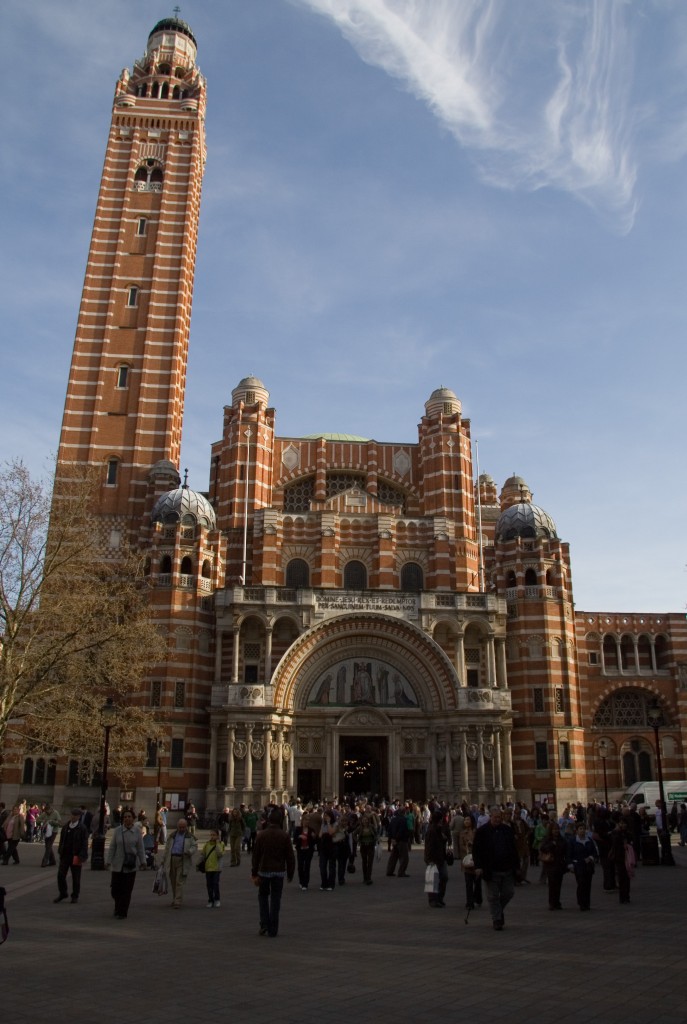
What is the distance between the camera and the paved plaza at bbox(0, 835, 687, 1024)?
782cm

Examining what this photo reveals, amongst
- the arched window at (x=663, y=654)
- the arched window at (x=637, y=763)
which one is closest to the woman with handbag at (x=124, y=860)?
the arched window at (x=637, y=763)

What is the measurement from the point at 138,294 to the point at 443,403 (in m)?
20.2

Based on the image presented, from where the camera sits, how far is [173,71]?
62062 millimetres

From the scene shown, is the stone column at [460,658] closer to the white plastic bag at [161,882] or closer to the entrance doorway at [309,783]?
the entrance doorway at [309,783]

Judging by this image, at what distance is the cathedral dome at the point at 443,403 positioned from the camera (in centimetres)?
5106

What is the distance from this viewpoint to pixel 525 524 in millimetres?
48062

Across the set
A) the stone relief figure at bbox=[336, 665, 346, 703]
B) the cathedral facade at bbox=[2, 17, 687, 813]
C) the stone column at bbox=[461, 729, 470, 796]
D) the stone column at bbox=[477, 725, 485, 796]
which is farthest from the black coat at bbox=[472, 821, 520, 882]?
the stone relief figure at bbox=[336, 665, 346, 703]

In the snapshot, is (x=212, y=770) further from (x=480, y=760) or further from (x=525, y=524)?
(x=525, y=524)

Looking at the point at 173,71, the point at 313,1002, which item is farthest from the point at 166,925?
the point at 173,71

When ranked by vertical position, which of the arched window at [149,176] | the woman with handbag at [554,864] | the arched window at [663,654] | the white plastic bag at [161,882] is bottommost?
the white plastic bag at [161,882]

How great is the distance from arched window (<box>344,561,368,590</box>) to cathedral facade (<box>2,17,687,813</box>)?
6cm

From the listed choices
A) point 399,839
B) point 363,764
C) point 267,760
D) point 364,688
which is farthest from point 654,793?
point 399,839

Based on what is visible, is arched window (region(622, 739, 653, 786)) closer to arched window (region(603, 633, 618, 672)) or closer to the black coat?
arched window (region(603, 633, 618, 672))

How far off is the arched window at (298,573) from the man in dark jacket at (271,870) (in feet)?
113
